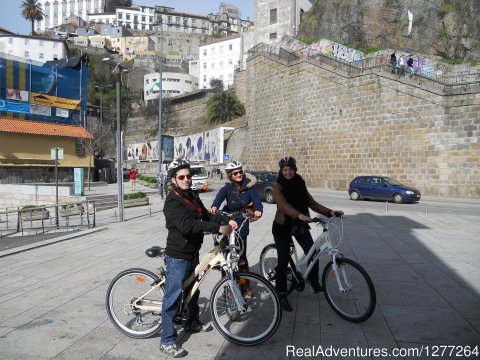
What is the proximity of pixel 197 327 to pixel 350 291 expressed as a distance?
168 centimetres

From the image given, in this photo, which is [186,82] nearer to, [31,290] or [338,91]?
[338,91]

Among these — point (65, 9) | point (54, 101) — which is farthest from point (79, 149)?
point (65, 9)

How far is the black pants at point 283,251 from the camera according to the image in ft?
16.3

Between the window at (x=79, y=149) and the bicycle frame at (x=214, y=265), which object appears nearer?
the bicycle frame at (x=214, y=265)

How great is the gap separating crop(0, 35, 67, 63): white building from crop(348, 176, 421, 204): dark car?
227 feet

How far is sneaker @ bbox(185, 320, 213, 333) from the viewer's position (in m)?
4.25

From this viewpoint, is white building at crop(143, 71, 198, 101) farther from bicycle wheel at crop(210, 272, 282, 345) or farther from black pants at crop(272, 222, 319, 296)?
bicycle wheel at crop(210, 272, 282, 345)

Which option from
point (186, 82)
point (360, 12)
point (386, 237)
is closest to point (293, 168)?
point (386, 237)

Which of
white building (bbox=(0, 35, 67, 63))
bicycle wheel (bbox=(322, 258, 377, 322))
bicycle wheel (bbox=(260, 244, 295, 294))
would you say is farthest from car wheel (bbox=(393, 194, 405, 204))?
white building (bbox=(0, 35, 67, 63))

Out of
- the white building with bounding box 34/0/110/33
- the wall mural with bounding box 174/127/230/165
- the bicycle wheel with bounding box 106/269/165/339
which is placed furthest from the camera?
the white building with bounding box 34/0/110/33

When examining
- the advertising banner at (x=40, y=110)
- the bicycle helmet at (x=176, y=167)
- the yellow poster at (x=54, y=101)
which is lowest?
the bicycle helmet at (x=176, y=167)

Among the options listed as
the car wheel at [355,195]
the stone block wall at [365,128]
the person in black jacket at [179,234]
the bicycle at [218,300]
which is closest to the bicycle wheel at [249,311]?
the bicycle at [218,300]

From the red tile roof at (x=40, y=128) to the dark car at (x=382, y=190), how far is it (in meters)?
22.0

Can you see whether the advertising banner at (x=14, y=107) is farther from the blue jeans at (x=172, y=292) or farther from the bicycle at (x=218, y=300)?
the blue jeans at (x=172, y=292)
